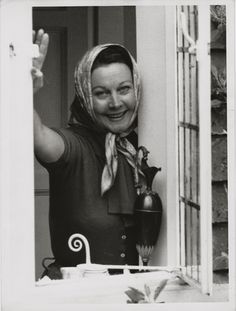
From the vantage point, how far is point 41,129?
3262 mm

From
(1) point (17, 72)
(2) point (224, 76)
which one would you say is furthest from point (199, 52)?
(1) point (17, 72)

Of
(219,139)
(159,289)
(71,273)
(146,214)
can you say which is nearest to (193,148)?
(219,139)

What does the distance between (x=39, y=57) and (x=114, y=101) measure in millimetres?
291

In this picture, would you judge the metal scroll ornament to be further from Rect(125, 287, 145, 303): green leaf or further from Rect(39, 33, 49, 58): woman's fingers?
Rect(39, 33, 49, 58): woman's fingers

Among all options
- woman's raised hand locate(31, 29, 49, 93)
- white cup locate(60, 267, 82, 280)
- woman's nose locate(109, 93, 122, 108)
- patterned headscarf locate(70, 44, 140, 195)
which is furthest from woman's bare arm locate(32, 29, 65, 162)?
white cup locate(60, 267, 82, 280)

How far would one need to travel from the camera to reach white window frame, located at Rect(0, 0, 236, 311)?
3.20 m

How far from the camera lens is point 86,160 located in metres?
3.33

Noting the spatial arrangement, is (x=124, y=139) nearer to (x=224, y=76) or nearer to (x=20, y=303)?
(x=224, y=76)

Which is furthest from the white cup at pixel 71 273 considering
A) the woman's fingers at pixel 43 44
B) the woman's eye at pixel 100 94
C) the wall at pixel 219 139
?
the woman's fingers at pixel 43 44

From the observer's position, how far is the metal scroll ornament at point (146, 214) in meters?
3.34

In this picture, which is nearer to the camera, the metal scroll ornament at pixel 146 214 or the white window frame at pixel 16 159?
the white window frame at pixel 16 159

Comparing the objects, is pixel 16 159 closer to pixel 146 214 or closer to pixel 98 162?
pixel 98 162

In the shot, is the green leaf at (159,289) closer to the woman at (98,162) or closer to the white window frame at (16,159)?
the woman at (98,162)

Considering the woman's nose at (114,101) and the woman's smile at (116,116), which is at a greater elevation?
the woman's nose at (114,101)
